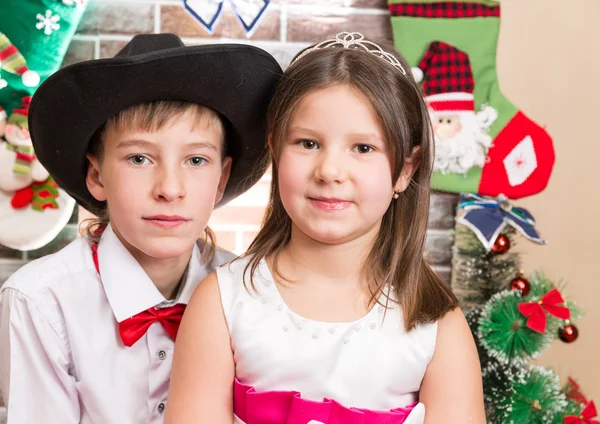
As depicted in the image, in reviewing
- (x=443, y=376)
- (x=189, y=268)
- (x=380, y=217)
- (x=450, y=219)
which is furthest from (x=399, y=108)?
(x=450, y=219)

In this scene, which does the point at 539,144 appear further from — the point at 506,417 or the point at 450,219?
the point at 506,417

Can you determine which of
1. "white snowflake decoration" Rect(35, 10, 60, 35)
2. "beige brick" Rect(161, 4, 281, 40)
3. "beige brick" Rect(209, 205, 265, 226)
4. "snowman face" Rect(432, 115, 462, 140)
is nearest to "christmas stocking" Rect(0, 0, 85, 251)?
"white snowflake decoration" Rect(35, 10, 60, 35)

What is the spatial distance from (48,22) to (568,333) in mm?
1636

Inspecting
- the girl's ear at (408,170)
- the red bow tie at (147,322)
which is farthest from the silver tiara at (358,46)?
the red bow tie at (147,322)

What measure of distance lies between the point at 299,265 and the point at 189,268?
0.32m

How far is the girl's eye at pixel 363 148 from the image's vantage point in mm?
1157

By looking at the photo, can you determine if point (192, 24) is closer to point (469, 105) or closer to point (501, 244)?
point (469, 105)

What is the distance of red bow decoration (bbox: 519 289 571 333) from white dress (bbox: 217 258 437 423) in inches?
27.9

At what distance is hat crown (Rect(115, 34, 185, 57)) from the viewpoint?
1395 mm

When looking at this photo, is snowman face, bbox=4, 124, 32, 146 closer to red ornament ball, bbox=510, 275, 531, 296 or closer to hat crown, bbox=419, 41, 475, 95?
hat crown, bbox=419, 41, 475, 95

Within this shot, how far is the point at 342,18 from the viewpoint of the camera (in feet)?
7.26

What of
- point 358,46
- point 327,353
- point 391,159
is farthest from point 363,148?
point 327,353

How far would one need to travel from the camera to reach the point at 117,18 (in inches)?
84.0

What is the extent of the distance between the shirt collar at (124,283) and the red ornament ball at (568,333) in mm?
1034
